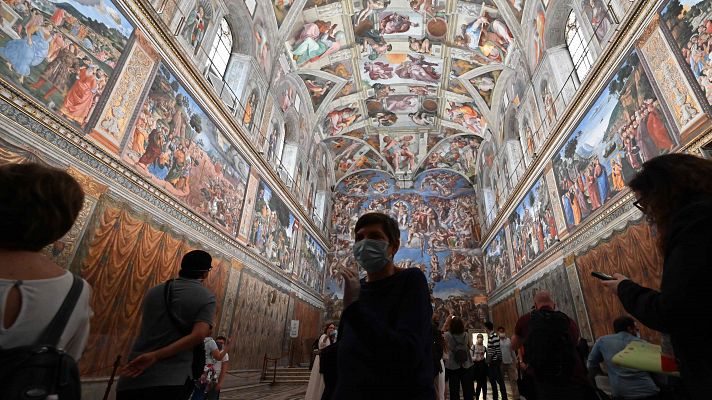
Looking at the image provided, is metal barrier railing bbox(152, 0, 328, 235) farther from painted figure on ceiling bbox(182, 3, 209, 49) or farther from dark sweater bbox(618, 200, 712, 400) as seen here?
dark sweater bbox(618, 200, 712, 400)

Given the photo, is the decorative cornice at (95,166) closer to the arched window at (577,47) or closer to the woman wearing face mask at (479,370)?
the woman wearing face mask at (479,370)

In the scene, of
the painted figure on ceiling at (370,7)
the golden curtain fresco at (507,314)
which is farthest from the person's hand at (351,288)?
the painted figure on ceiling at (370,7)

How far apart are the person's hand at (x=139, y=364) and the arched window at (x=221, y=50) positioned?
9812 millimetres

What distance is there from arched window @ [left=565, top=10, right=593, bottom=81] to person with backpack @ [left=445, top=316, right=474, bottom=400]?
8.04 m

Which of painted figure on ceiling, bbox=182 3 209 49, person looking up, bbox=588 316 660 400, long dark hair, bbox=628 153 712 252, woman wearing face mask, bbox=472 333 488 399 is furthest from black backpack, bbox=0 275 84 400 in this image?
painted figure on ceiling, bbox=182 3 209 49

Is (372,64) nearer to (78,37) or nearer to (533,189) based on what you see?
(533,189)

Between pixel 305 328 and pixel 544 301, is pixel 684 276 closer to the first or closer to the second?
pixel 544 301

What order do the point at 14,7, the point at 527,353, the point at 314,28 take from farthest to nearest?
the point at 314,28, the point at 14,7, the point at 527,353

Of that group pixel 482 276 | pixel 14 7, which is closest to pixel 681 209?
pixel 14 7

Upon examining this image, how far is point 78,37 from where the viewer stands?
569cm

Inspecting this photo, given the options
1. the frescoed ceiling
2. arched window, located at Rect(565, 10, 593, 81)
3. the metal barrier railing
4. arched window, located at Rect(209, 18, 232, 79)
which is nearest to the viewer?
the metal barrier railing

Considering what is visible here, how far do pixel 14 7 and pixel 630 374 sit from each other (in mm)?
8537

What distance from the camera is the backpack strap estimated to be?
1.00 m

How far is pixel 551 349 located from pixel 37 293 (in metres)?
3.32
